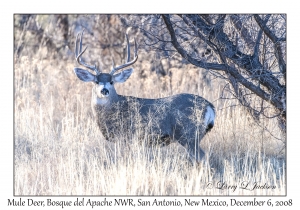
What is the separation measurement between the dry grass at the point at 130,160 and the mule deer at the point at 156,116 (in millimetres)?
163

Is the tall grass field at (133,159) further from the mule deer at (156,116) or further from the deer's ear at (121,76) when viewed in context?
the deer's ear at (121,76)

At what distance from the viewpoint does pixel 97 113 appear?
7.60 meters

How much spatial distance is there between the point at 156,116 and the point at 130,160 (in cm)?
103

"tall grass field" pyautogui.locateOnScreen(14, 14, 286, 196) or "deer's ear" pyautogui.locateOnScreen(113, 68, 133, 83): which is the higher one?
"deer's ear" pyautogui.locateOnScreen(113, 68, 133, 83)

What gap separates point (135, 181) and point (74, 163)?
0.99 m

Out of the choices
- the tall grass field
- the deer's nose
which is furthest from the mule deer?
the tall grass field

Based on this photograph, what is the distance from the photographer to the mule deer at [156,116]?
7223 millimetres

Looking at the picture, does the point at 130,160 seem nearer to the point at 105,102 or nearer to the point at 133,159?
the point at 133,159

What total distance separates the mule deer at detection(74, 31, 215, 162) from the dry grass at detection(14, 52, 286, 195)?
163 millimetres

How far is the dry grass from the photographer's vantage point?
6.06 metres

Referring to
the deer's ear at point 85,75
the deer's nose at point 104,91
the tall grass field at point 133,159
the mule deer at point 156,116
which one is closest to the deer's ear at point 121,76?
the mule deer at point 156,116

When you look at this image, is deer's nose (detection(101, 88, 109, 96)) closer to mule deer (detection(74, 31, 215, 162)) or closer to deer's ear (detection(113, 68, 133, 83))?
mule deer (detection(74, 31, 215, 162))

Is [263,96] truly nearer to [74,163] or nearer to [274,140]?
[274,140]

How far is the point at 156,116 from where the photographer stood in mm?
7371
